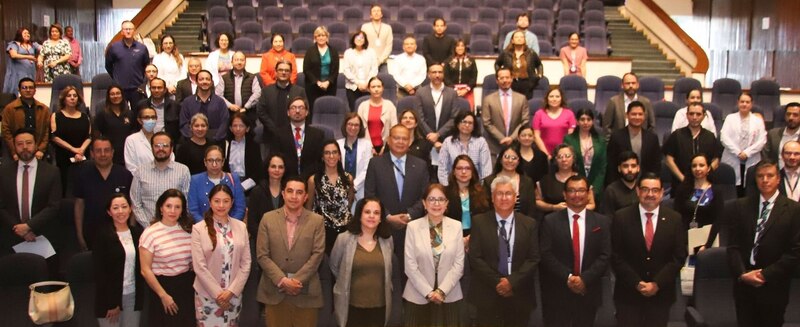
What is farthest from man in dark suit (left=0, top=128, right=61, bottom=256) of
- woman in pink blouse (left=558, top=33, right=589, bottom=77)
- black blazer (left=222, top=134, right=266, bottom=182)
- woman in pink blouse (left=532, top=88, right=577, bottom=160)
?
woman in pink blouse (left=558, top=33, right=589, bottom=77)

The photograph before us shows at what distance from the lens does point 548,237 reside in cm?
517

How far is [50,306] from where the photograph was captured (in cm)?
486

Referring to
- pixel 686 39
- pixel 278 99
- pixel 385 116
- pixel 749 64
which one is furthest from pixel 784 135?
pixel 749 64

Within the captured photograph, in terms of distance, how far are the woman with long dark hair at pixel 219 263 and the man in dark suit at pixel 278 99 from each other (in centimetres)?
220

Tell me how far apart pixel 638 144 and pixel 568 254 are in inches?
76.5

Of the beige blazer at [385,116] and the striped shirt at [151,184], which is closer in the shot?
the striped shirt at [151,184]

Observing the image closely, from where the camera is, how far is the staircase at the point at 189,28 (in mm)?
12781

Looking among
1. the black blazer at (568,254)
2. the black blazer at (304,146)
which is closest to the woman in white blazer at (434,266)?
the black blazer at (568,254)

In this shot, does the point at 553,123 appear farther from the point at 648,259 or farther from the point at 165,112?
the point at 165,112

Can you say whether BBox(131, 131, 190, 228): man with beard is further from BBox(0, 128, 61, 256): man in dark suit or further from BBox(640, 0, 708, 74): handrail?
BBox(640, 0, 708, 74): handrail

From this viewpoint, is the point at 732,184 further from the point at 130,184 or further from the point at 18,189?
the point at 18,189

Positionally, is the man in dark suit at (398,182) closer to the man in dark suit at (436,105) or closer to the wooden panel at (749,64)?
the man in dark suit at (436,105)

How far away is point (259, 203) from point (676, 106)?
4.58m

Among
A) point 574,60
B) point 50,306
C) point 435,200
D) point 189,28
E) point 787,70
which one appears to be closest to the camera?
point 50,306
